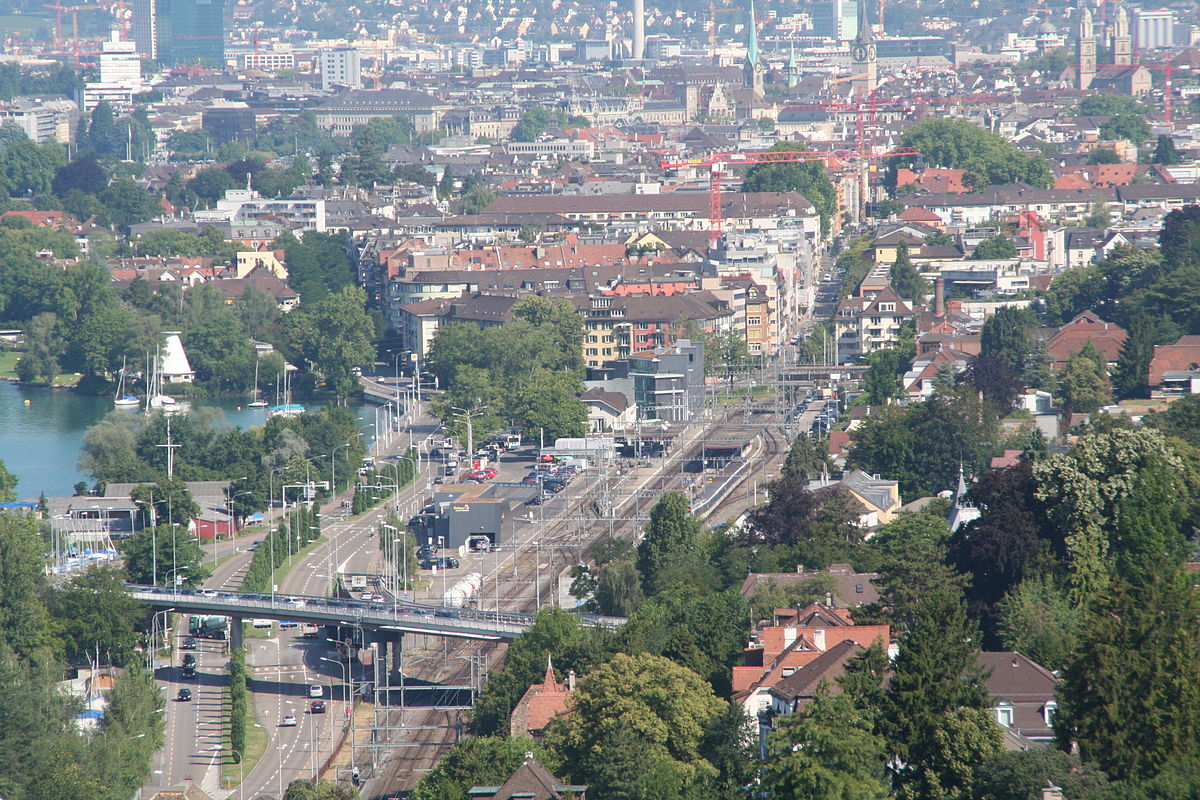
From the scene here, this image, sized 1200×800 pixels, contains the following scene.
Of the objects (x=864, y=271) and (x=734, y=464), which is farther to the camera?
(x=864, y=271)

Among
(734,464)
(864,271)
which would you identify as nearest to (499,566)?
(734,464)

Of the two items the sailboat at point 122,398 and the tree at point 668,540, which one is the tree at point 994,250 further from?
the tree at point 668,540

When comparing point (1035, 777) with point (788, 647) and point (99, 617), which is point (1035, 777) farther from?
point (99, 617)

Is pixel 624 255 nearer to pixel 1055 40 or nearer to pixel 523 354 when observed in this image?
pixel 523 354

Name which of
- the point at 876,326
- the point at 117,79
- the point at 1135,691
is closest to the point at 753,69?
the point at 117,79

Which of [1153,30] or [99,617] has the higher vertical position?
[1153,30]

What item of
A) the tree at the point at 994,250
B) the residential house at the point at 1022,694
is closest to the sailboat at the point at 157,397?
the tree at the point at 994,250
